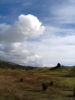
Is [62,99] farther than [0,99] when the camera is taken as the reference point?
Yes

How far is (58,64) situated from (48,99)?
5639 inches

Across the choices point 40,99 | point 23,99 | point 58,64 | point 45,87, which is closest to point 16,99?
point 23,99

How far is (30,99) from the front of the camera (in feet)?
65.9

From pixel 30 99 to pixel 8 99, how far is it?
246cm

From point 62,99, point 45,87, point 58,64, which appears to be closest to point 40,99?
point 62,99

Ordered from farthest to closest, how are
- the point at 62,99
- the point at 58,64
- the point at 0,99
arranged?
the point at 58,64, the point at 62,99, the point at 0,99

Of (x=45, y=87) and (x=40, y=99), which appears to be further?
(x=45, y=87)

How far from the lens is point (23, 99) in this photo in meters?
19.8

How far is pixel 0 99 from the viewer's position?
776 inches

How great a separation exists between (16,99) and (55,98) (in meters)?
4.90

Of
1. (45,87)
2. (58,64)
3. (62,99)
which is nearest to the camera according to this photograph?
(62,99)

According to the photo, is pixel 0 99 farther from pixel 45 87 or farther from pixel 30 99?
pixel 45 87

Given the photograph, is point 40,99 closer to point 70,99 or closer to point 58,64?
point 70,99

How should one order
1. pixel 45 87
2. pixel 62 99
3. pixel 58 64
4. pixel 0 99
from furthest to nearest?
1. pixel 58 64
2. pixel 45 87
3. pixel 62 99
4. pixel 0 99
